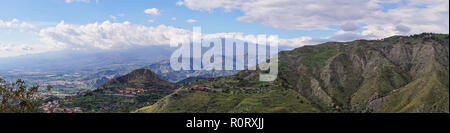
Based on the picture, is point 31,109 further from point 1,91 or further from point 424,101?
point 424,101

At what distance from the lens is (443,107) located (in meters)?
195
